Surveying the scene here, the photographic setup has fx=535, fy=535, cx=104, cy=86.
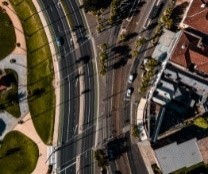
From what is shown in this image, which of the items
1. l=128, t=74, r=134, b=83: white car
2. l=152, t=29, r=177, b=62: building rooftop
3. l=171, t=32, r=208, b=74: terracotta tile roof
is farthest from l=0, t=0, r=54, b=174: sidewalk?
l=171, t=32, r=208, b=74: terracotta tile roof

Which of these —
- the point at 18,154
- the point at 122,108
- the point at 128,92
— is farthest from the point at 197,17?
the point at 18,154

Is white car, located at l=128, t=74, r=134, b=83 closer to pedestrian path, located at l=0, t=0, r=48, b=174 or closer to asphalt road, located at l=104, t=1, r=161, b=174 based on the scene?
asphalt road, located at l=104, t=1, r=161, b=174

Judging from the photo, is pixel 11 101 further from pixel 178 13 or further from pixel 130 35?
pixel 178 13

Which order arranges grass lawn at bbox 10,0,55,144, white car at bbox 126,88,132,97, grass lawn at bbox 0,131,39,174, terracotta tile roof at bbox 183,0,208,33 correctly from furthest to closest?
grass lawn at bbox 10,0,55,144
white car at bbox 126,88,132,97
grass lawn at bbox 0,131,39,174
terracotta tile roof at bbox 183,0,208,33

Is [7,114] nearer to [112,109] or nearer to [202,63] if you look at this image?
[112,109]

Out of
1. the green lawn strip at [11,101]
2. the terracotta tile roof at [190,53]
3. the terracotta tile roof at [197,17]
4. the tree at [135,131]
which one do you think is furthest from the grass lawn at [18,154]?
the terracotta tile roof at [197,17]

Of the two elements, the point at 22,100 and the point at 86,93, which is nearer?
the point at 22,100

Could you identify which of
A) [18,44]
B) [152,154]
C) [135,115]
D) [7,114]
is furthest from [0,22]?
[152,154]

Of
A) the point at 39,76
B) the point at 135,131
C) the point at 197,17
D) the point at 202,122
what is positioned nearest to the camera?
the point at 202,122
